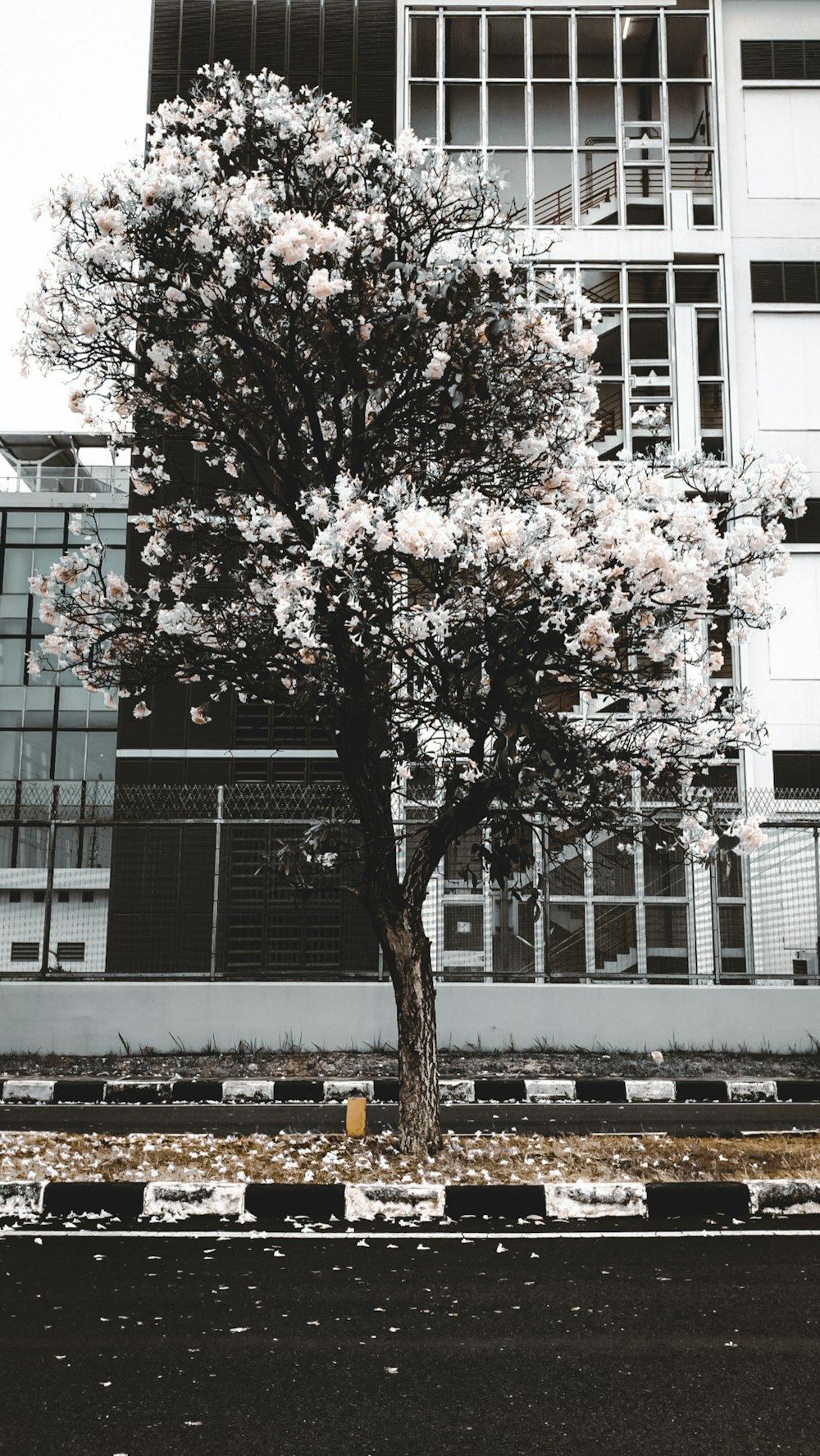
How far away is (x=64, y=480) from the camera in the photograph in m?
36.6

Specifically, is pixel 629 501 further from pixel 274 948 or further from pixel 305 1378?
pixel 274 948

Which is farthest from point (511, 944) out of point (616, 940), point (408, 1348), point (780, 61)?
point (780, 61)

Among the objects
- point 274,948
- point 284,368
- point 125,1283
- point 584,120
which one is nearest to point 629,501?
point 284,368

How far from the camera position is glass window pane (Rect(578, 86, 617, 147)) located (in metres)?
19.6

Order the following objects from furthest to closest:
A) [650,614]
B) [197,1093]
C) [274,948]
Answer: [274,948]
[197,1093]
[650,614]

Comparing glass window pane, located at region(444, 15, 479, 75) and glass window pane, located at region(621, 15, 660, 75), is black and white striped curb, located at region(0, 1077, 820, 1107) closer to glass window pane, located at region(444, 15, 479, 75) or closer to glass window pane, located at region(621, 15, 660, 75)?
glass window pane, located at region(621, 15, 660, 75)

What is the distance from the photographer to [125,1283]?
189 inches

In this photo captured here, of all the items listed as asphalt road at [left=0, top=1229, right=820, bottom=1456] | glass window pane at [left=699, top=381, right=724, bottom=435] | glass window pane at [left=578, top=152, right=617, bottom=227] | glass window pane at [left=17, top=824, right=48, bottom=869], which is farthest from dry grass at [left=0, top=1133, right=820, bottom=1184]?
glass window pane at [left=578, top=152, right=617, bottom=227]

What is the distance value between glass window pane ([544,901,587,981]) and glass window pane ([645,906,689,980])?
926 millimetres

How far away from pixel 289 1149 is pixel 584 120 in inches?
702

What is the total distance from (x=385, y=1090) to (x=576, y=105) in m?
15.9

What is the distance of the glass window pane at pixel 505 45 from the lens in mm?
19766

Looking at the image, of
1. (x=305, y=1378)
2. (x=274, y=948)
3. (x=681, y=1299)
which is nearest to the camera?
(x=305, y=1378)

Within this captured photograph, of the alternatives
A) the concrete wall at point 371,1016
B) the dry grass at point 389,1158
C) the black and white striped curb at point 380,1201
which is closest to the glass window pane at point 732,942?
the concrete wall at point 371,1016
